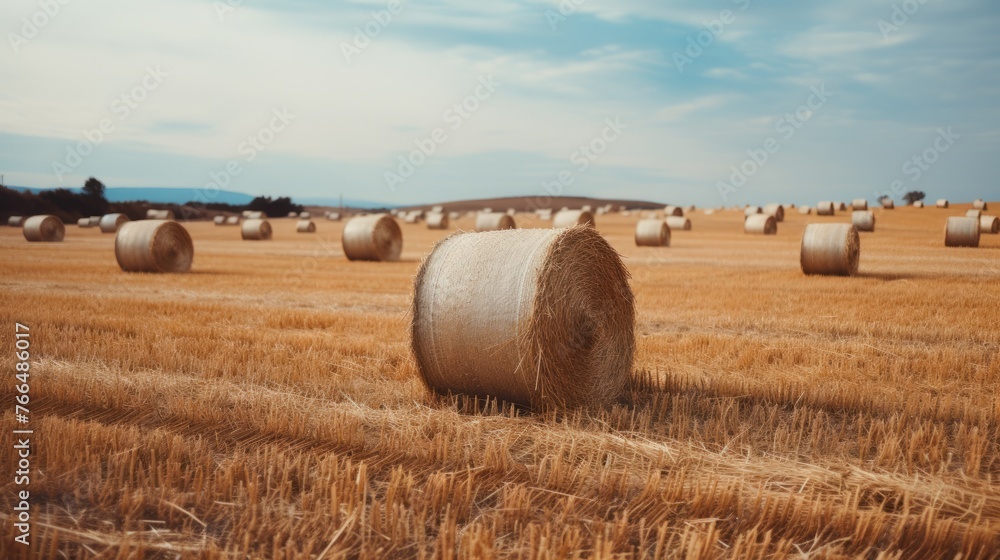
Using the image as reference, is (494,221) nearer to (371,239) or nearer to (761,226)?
(371,239)

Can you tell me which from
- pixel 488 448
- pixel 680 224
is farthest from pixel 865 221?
pixel 488 448

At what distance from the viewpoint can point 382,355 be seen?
26.1 ft

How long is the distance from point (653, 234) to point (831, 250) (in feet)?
43.5

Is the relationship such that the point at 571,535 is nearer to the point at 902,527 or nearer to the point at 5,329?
the point at 902,527

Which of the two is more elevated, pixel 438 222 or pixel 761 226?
pixel 438 222

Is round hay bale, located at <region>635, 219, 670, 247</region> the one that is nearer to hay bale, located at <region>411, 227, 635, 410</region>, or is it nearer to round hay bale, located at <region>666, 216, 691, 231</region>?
round hay bale, located at <region>666, 216, 691, 231</region>

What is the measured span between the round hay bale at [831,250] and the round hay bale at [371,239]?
11.6 m

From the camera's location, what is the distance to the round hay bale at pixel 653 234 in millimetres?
29680

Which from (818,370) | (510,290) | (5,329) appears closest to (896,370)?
(818,370)

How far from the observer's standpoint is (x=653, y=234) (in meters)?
29.8

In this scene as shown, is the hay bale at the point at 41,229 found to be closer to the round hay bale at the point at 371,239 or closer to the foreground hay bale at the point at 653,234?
the round hay bale at the point at 371,239

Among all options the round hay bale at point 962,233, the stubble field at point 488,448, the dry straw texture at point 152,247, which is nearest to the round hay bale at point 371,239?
the dry straw texture at point 152,247

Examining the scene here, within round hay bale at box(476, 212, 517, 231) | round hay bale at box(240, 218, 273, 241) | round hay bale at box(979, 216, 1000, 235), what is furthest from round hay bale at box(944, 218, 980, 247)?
round hay bale at box(240, 218, 273, 241)

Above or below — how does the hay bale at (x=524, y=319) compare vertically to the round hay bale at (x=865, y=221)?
below
